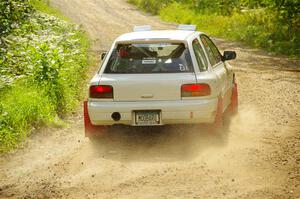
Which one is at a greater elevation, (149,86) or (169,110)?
(149,86)

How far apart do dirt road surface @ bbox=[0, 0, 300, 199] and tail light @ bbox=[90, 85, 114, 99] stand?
83cm

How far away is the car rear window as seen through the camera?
8206mm

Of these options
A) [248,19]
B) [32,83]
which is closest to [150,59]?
[32,83]

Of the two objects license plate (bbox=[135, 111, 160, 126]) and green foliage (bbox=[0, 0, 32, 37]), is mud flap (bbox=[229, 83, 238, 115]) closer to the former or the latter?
license plate (bbox=[135, 111, 160, 126])

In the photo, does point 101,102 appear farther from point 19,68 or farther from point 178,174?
point 19,68

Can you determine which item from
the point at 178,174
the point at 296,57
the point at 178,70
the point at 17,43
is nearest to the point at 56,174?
the point at 178,174

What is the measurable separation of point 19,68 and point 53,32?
207 inches

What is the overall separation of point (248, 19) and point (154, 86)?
60.1 feet

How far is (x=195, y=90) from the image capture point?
805 centimetres

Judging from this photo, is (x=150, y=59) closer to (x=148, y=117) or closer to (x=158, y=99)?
(x=158, y=99)

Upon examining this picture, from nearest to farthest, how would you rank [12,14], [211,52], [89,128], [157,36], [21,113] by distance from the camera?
[157,36]
[89,128]
[211,52]
[21,113]
[12,14]

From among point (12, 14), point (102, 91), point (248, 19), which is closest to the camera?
point (102, 91)

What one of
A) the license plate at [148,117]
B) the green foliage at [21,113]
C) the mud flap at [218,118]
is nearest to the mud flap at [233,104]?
the mud flap at [218,118]

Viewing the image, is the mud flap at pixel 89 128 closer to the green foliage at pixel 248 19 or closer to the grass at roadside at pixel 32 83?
the grass at roadside at pixel 32 83
